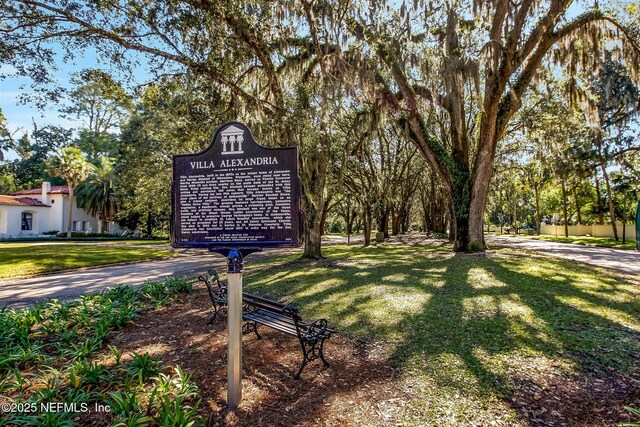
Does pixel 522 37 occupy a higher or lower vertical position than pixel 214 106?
higher

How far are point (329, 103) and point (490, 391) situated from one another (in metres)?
9.71

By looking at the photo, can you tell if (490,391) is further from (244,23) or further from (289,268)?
(244,23)

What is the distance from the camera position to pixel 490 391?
3.60 metres

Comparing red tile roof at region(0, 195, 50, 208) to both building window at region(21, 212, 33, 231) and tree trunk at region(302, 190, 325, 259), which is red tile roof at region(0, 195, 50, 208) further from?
tree trunk at region(302, 190, 325, 259)

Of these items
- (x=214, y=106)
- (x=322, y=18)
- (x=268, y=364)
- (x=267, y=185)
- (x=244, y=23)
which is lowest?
(x=268, y=364)

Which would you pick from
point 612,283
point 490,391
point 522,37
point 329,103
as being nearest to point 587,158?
point 522,37

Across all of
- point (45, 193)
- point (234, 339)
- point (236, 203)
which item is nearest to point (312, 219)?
point (236, 203)

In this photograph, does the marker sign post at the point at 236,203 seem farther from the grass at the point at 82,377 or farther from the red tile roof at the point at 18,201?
the red tile roof at the point at 18,201

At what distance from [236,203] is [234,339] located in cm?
140

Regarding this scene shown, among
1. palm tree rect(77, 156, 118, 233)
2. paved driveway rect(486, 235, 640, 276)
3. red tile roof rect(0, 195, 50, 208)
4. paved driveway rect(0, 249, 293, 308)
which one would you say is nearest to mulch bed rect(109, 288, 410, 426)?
paved driveway rect(0, 249, 293, 308)

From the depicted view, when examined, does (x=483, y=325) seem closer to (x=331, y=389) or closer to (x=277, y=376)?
(x=331, y=389)

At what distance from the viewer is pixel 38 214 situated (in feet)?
124

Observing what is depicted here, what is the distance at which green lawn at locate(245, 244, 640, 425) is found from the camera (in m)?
3.64

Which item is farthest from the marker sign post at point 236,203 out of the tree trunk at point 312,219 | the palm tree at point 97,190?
the palm tree at point 97,190
